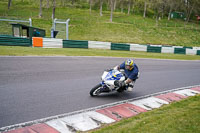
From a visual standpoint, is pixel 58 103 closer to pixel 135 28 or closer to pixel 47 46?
pixel 47 46

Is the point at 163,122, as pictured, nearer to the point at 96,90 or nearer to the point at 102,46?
the point at 96,90

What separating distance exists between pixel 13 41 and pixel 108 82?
15604 millimetres

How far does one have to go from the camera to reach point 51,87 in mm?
8641

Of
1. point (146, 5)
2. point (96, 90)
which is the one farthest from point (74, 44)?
point (146, 5)

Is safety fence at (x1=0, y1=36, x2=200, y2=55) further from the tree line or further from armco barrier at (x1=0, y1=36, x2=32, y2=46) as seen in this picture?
the tree line

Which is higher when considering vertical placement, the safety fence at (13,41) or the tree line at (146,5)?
the tree line at (146,5)

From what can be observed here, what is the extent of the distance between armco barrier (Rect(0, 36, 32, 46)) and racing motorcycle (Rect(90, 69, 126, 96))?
48.4 ft

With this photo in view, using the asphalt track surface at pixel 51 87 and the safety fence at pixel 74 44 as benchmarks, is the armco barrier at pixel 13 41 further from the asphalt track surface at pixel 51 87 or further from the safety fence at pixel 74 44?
the asphalt track surface at pixel 51 87

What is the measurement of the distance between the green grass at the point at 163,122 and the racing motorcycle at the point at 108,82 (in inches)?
67.3

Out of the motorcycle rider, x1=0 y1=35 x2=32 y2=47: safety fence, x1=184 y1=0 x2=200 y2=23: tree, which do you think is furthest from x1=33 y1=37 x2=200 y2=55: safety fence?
x1=184 y1=0 x2=200 y2=23: tree

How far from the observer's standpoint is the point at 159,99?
8.66 m

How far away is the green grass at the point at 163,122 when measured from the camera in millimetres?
5285

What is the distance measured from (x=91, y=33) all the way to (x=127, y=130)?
3404 centimetres

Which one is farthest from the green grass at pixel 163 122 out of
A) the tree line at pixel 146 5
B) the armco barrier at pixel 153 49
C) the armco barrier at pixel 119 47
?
the tree line at pixel 146 5
